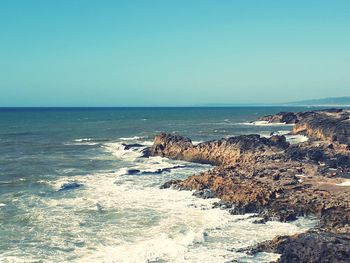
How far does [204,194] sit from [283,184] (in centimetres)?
A: 512

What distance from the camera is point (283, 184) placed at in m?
30.1

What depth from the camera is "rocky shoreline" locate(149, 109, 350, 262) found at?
18.5 meters

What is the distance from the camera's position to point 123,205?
29.3 metres

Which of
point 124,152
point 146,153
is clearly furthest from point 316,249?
point 124,152

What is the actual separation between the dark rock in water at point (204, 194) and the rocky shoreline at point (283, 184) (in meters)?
0.07

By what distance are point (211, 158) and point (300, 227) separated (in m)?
22.4

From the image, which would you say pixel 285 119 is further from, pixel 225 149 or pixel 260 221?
pixel 260 221

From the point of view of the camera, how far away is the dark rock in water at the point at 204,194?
98.1 ft

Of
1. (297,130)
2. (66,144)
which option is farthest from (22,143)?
(297,130)

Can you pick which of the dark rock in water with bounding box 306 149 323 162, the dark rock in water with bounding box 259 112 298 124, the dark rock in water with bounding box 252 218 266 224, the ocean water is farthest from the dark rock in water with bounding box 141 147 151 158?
the dark rock in water with bounding box 259 112 298 124

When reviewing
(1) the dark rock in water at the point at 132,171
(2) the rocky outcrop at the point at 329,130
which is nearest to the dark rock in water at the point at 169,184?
(1) the dark rock in water at the point at 132,171

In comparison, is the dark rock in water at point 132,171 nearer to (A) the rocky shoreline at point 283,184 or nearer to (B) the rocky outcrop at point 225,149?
(A) the rocky shoreline at point 283,184

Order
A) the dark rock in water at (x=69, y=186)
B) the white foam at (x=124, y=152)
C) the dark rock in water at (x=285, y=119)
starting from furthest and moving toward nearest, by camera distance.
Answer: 1. the dark rock in water at (x=285, y=119)
2. the white foam at (x=124, y=152)
3. the dark rock in water at (x=69, y=186)

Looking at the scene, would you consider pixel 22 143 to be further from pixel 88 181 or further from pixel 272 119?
pixel 272 119
